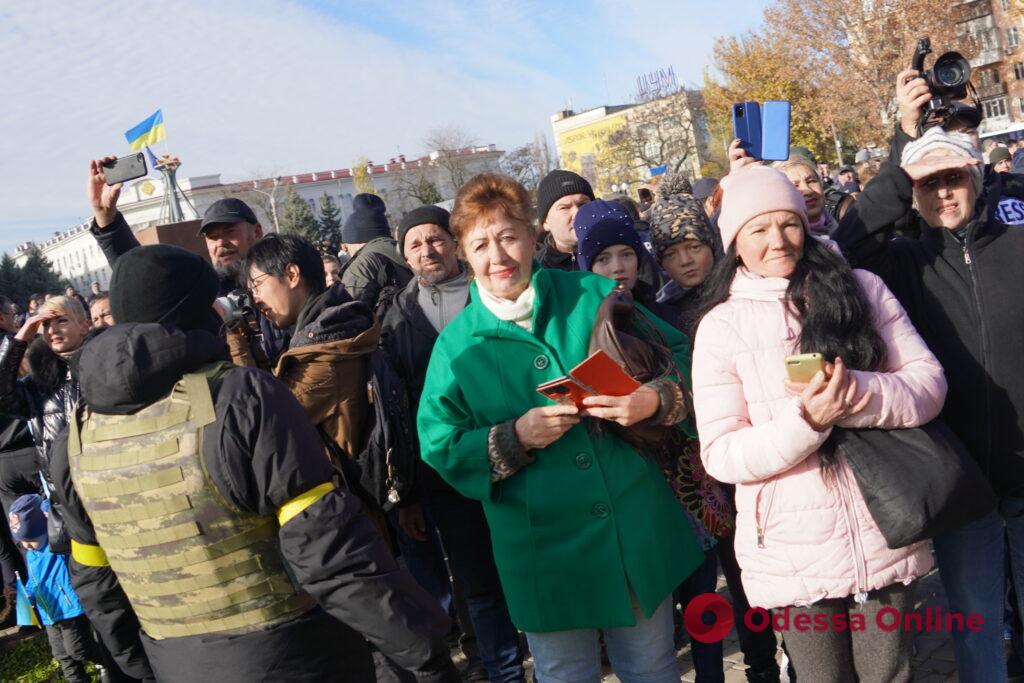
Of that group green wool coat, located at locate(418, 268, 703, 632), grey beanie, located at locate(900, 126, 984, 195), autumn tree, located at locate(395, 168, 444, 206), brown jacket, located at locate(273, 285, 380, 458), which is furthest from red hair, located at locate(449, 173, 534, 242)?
autumn tree, located at locate(395, 168, 444, 206)

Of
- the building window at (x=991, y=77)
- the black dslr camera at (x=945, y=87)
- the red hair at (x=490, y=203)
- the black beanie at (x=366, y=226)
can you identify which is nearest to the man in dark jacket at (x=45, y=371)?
the black beanie at (x=366, y=226)

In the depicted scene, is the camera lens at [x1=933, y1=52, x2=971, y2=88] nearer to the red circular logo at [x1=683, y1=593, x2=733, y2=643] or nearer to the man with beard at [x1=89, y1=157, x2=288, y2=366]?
the red circular logo at [x1=683, y1=593, x2=733, y2=643]

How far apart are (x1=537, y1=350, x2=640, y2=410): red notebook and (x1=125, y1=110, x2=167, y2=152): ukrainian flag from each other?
22.5 metres

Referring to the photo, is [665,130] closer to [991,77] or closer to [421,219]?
[991,77]

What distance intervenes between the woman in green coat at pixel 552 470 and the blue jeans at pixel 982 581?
88 cm

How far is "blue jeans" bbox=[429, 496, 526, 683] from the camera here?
12.0 feet

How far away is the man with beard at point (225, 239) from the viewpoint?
11.4 ft

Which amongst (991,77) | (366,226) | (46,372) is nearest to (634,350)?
(366,226)

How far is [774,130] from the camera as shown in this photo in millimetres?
3311

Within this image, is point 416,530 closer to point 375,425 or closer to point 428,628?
point 375,425

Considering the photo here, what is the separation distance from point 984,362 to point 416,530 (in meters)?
2.46

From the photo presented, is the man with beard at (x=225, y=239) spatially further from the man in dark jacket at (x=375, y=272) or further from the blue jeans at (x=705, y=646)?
the blue jeans at (x=705, y=646)

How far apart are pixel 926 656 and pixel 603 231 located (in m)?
2.31

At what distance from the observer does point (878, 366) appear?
7.84 ft
